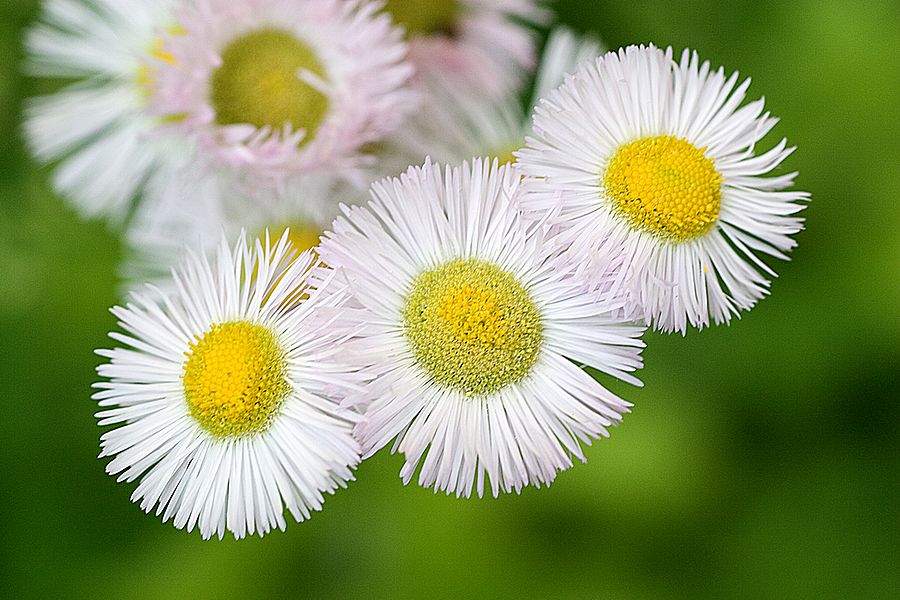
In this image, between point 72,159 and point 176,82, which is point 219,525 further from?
point 72,159

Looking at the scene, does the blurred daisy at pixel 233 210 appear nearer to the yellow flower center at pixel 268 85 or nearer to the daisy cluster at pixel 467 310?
the yellow flower center at pixel 268 85

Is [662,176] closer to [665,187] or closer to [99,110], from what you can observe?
[665,187]

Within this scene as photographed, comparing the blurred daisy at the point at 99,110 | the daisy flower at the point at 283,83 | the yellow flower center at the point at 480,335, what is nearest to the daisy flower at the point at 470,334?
the yellow flower center at the point at 480,335

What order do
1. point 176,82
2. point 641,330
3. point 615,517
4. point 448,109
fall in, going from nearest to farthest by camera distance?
point 641,330 → point 176,82 → point 448,109 → point 615,517

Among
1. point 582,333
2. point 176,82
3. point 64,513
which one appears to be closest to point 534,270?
point 582,333

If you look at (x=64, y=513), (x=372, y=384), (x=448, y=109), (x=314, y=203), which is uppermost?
(x=448, y=109)

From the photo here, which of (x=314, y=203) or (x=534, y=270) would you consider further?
(x=314, y=203)

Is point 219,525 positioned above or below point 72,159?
below

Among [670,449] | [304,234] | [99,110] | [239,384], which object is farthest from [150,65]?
[670,449]
